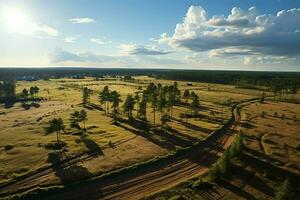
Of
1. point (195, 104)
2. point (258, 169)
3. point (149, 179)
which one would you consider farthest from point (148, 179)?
point (195, 104)

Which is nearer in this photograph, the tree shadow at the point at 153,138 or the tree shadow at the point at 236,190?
the tree shadow at the point at 236,190

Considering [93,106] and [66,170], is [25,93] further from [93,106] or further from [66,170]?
[66,170]

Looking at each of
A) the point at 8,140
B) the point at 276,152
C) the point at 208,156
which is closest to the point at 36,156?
the point at 8,140

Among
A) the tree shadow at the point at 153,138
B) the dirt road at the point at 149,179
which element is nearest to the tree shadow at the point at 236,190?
the dirt road at the point at 149,179

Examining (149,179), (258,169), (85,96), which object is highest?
(85,96)

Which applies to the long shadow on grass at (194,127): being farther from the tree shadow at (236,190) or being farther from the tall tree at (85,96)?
the tall tree at (85,96)

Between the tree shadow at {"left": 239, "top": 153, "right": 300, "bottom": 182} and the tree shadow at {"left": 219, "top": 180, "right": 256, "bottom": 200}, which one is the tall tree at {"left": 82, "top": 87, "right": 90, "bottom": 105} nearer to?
the tree shadow at {"left": 239, "top": 153, "right": 300, "bottom": 182}
